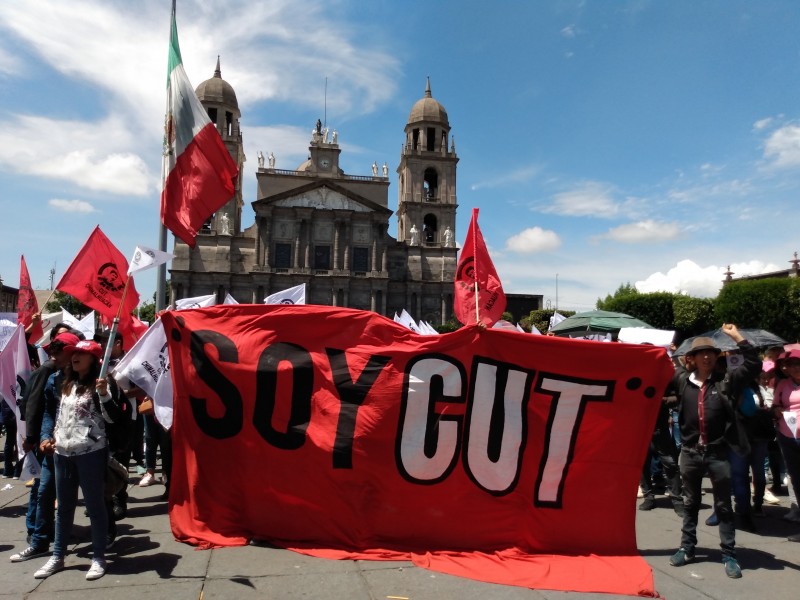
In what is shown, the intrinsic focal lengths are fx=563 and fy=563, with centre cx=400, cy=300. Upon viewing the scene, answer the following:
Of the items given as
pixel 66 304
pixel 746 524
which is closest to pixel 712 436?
pixel 746 524

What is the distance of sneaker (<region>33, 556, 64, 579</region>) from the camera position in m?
4.35

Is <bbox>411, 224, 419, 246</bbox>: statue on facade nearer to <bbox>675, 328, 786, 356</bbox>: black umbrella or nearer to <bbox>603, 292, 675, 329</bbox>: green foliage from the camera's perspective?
<bbox>603, 292, 675, 329</bbox>: green foliage

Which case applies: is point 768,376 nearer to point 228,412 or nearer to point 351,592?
point 351,592

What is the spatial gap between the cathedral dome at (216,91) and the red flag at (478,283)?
54.3 meters

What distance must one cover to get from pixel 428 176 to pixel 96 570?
5612cm

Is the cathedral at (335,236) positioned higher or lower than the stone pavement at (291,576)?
higher

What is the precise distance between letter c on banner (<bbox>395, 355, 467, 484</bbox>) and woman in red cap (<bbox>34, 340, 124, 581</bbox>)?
241 centimetres

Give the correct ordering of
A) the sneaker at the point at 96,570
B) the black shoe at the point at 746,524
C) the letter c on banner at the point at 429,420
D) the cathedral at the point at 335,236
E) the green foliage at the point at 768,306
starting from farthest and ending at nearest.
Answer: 1. the cathedral at the point at 335,236
2. the green foliage at the point at 768,306
3. the black shoe at the point at 746,524
4. the letter c on banner at the point at 429,420
5. the sneaker at the point at 96,570

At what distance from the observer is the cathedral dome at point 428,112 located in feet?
189

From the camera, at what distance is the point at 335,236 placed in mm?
54312

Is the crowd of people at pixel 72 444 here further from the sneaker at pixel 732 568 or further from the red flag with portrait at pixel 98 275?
the sneaker at pixel 732 568

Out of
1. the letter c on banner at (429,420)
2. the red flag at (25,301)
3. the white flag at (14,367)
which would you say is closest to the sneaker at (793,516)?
the letter c on banner at (429,420)

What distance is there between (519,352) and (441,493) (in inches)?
55.9

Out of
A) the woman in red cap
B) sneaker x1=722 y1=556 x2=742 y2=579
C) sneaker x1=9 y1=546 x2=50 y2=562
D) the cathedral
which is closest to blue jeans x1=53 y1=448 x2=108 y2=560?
the woman in red cap
